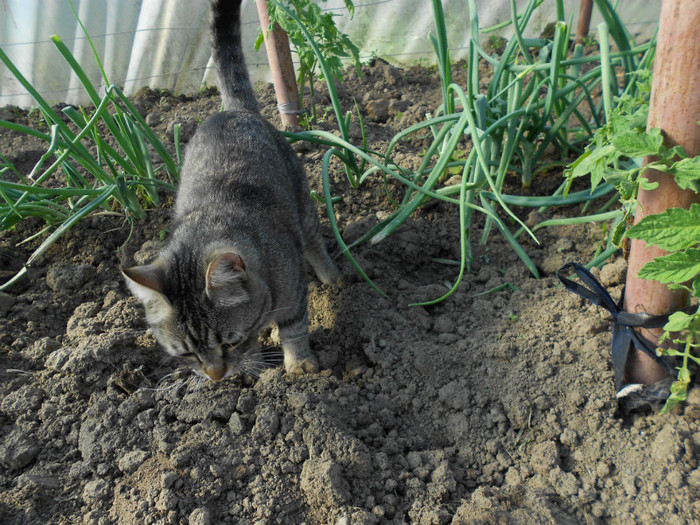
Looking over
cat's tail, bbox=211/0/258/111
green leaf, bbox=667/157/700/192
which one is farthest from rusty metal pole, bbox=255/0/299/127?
green leaf, bbox=667/157/700/192

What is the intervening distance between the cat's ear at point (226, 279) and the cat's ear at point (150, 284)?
0.17m

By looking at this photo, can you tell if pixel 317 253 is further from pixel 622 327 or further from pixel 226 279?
pixel 622 327

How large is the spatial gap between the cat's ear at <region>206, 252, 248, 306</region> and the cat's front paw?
435mm

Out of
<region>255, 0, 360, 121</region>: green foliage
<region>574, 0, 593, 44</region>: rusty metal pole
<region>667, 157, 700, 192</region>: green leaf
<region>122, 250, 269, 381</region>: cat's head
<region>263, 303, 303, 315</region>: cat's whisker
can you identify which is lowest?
<region>263, 303, 303, 315</region>: cat's whisker

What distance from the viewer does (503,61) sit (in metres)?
2.43

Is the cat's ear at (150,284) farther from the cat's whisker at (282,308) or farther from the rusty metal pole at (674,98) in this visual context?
the rusty metal pole at (674,98)

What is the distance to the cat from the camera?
1913mm

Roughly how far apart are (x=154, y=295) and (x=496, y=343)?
1.40m

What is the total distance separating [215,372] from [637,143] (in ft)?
5.45

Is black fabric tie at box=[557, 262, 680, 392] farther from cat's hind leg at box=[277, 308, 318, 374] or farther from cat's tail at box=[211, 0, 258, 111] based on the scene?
cat's tail at box=[211, 0, 258, 111]

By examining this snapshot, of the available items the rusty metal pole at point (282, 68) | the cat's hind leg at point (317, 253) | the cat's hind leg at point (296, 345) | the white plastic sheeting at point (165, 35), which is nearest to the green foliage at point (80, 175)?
the rusty metal pole at point (282, 68)

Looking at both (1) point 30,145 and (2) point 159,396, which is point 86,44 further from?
(2) point 159,396

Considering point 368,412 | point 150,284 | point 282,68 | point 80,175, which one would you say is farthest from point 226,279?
point 282,68

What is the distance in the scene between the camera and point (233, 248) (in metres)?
1.98
